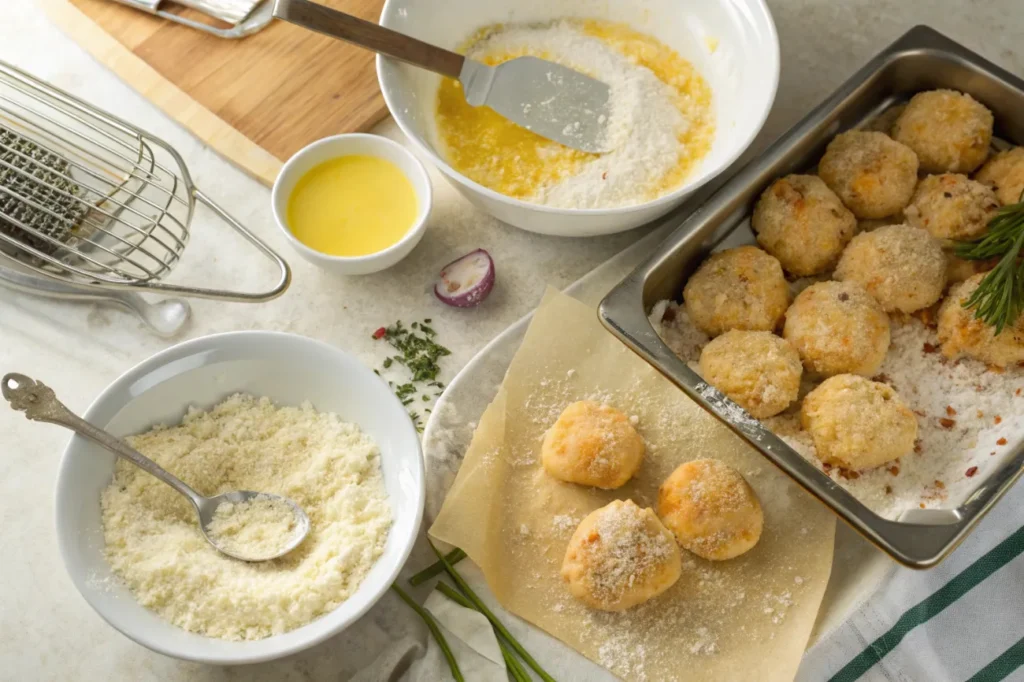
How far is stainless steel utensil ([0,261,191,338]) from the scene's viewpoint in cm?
203

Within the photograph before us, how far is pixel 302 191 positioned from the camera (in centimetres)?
207

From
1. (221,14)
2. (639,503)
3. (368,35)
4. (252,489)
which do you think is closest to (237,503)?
(252,489)

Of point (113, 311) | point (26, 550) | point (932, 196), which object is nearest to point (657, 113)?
point (932, 196)

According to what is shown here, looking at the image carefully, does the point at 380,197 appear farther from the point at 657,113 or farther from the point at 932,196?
the point at 932,196

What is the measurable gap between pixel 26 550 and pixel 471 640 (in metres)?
0.96

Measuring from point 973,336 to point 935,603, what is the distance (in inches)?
21.9

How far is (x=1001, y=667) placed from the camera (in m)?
1.75

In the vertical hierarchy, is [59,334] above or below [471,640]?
below

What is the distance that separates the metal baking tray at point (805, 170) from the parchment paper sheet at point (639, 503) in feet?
0.62

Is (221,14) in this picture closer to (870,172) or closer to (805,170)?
(805,170)

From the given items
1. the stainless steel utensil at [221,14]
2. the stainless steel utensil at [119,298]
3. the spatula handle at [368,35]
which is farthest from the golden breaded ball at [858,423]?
the stainless steel utensil at [221,14]

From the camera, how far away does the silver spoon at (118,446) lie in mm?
1593

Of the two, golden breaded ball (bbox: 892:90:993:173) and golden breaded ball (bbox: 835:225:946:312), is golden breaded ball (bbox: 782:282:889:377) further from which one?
golden breaded ball (bbox: 892:90:993:173)

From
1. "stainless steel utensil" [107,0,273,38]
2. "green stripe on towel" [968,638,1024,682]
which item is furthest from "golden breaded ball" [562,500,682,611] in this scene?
"stainless steel utensil" [107,0,273,38]
